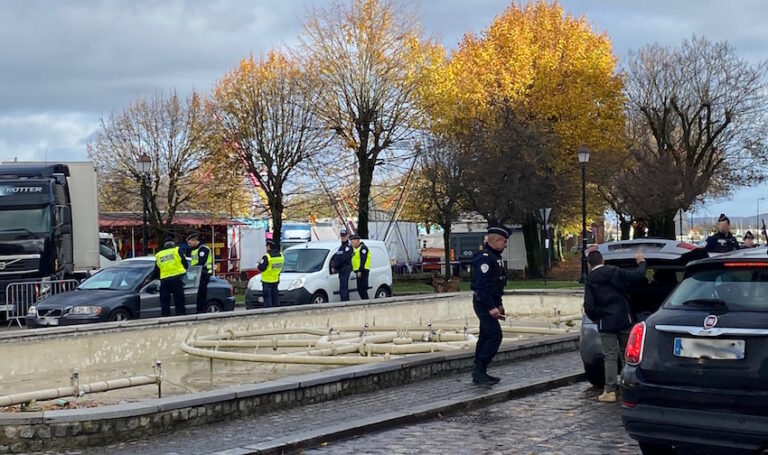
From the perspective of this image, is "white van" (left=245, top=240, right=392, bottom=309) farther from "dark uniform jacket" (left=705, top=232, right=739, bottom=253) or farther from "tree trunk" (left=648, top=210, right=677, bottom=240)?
"tree trunk" (left=648, top=210, right=677, bottom=240)

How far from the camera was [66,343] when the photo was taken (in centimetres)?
1323

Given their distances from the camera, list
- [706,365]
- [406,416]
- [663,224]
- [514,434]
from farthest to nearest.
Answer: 1. [663,224]
2. [406,416]
3. [514,434]
4. [706,365]

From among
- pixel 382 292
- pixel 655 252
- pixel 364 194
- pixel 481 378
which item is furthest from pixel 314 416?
pixel 364 194

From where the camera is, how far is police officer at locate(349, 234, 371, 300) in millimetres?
22406

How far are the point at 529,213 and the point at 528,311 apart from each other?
2051 centimetres

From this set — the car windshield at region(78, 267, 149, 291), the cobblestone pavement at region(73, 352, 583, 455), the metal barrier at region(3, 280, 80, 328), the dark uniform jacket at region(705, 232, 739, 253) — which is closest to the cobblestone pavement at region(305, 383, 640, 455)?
the cobblestone pavement at region(73, 352, 583, 455)

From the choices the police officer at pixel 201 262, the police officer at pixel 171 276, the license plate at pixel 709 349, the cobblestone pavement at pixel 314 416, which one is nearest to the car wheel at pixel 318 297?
the police officer at pixel 201 262

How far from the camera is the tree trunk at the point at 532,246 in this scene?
45250 mm

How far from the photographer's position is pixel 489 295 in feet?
35.8

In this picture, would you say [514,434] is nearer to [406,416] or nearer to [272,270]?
[406,416]

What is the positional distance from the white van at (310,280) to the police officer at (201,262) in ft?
9.38

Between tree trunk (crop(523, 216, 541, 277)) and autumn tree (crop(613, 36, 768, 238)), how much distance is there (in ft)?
20.0

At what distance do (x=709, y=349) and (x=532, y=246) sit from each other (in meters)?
39.7

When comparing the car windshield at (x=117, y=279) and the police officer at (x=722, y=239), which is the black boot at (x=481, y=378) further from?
the car windshield at (x=117, y=279)
